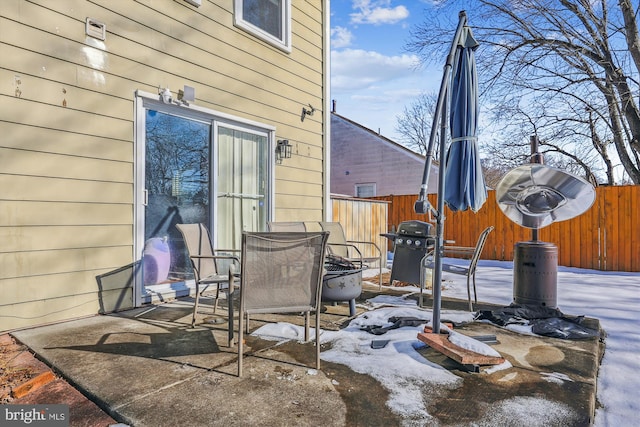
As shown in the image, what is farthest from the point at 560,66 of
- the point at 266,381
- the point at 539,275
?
the point at 266,381

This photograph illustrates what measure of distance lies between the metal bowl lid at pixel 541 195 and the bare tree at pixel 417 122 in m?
21.3

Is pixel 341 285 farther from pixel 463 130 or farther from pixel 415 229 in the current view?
pixel 415 229

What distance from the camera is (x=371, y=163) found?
15625 mm

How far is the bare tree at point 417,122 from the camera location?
24641 millimetres

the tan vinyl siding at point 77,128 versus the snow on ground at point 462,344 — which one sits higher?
the tan vinyl siding at point 77,128

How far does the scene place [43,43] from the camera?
10.3 ft

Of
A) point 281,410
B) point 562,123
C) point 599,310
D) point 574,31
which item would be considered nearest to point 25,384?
point 281,410

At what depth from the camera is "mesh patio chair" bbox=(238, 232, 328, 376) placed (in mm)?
2262

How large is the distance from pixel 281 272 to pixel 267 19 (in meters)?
4.29

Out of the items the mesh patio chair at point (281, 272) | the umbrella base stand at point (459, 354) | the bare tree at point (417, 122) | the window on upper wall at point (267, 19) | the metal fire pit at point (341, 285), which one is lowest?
the umbrella base stand at point (459, 354)

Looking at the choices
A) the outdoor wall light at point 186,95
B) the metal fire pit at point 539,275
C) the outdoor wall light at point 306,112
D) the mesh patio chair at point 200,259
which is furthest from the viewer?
the outdoor wall light at point 306,112

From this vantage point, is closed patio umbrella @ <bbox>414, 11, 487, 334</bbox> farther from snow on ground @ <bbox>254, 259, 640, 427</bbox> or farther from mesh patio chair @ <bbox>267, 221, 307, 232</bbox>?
mesh patio chair @ <bbox>267, 221, 307, 232</bbox>

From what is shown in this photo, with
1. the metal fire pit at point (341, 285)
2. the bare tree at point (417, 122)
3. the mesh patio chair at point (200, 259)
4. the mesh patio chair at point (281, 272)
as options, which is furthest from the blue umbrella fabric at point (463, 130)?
the bare tree at point (417, 122)

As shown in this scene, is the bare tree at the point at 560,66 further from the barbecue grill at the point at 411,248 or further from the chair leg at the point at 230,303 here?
the chair leg at the point at 230,303
